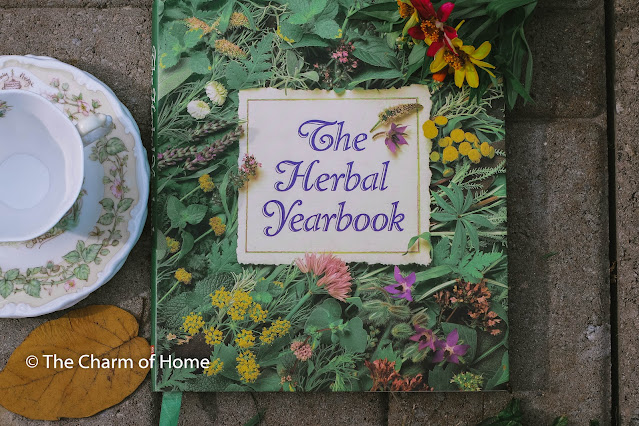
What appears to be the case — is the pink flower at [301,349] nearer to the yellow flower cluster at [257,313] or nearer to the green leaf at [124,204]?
the yellow flower cluster at [257,313]

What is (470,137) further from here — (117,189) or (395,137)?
(117,189)

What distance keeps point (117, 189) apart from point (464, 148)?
393 mm

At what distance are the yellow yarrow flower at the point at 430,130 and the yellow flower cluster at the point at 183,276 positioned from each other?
316 mm

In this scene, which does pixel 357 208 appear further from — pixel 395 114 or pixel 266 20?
pixel 266 20

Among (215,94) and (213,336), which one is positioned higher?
(215,94)

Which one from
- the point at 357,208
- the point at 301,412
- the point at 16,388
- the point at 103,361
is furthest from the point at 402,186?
the point at 16,388

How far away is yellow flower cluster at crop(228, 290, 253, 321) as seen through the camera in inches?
23.5

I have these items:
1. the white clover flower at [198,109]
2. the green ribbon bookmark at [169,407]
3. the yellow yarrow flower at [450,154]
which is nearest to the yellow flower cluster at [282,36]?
the white clover flower at [198,109]

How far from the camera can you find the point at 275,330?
1.96 feet

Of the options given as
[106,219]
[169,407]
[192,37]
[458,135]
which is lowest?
[169,407]

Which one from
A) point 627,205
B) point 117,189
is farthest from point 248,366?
point 627,205

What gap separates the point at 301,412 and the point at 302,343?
0.30 ft

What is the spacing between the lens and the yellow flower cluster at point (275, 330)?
1.96 ft

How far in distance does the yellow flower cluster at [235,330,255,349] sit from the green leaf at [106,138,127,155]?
0.25 m
